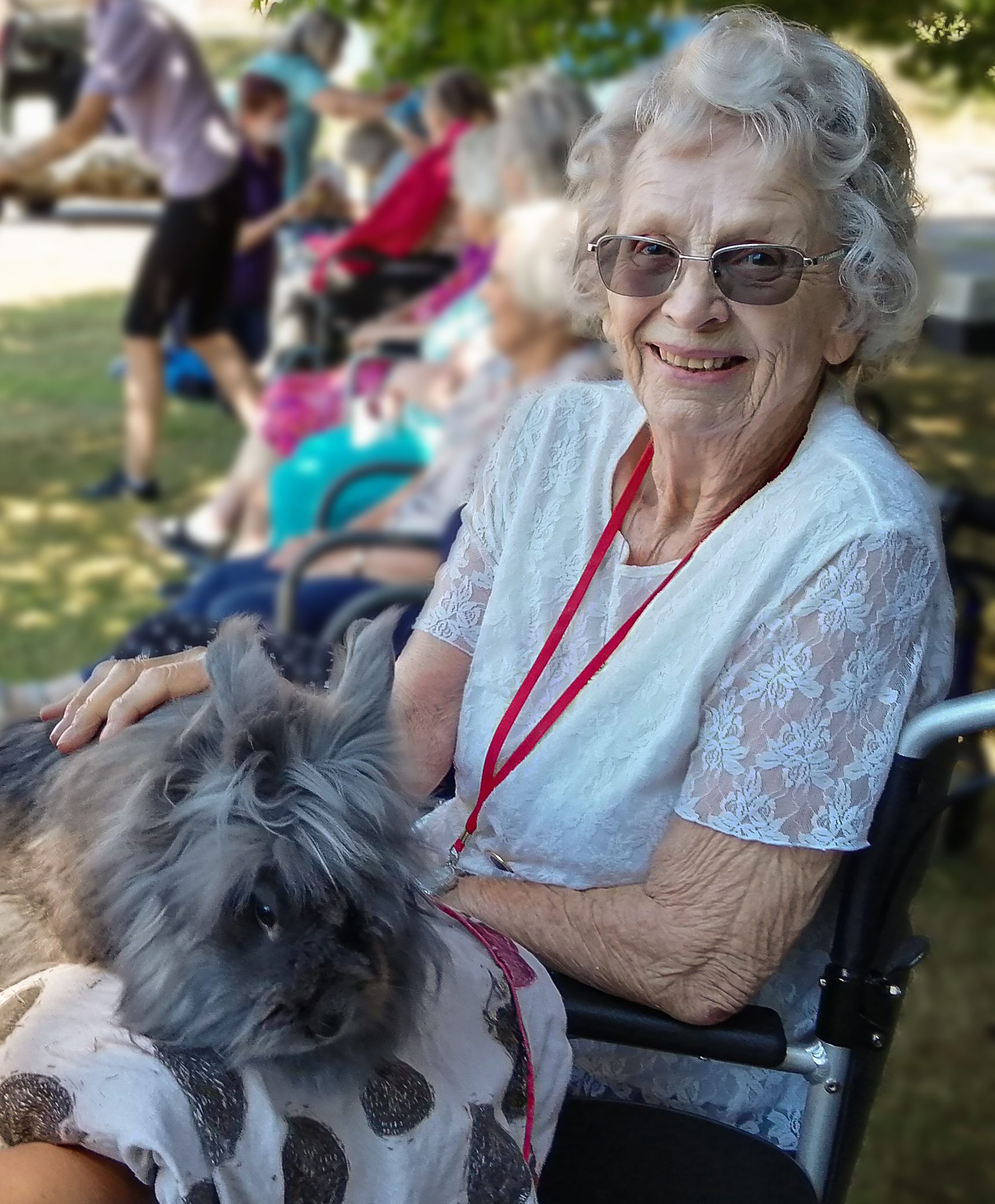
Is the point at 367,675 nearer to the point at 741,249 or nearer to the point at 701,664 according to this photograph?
the point at 701,664

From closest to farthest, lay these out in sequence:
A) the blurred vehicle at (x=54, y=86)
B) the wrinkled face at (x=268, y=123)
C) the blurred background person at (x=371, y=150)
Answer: the blurred background person at (x=371, y=150)
the wrinkled face at (x=268, y=123)
the blurred vehicle at (x=54, y=86)

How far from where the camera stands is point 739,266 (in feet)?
5.73

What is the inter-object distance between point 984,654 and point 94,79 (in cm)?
506

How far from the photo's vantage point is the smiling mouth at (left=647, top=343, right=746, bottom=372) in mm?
1796

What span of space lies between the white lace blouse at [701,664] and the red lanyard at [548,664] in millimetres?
14

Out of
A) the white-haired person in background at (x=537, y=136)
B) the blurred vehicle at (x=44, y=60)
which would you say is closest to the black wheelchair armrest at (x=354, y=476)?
the white-haired person in background at (x=537, y=136)

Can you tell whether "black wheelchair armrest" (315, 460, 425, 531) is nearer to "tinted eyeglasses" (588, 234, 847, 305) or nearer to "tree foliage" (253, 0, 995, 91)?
"tree foliage" (253, 0, 995, 91)

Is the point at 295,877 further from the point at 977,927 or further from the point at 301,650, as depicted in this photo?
the point at 977,927

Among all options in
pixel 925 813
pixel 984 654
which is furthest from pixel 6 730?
pixel 984 654

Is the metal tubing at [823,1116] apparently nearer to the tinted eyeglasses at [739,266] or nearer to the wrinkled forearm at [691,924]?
the wrinkled forearm at [691,924]

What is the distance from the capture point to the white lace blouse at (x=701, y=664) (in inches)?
65.2

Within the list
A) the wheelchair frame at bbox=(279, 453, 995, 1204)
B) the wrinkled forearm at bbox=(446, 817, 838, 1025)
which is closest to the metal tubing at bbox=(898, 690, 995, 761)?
the wheelchair frame at bbox=(279, 453, 995, 1204)

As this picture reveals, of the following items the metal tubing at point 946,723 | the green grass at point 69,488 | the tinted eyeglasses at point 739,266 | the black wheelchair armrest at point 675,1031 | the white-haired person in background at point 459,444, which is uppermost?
the tinted eyeglasses at point 739,266

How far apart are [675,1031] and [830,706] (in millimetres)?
434
